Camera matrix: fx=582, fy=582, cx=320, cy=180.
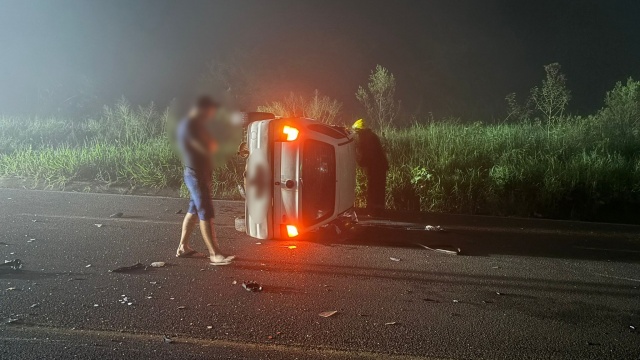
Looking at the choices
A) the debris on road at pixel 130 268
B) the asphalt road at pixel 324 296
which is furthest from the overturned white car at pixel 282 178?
the debris on road at pixel 130 268

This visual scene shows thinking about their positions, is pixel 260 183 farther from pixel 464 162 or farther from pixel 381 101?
pixel 381 101

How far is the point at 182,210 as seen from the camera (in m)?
9.98

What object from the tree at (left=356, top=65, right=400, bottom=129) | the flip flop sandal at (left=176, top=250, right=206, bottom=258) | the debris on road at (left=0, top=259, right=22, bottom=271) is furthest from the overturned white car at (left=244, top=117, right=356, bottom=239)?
the tree at (left=356, top=65, right=400, bottom=129)

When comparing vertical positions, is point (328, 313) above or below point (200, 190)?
below

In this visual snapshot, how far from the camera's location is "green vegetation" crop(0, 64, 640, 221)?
11.0 m

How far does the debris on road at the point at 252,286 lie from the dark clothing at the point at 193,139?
4.97 feet

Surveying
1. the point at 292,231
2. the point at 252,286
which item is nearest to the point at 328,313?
the point at 252,286

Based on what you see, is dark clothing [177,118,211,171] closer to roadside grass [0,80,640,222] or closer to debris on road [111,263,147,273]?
debris on road [111,263,147,273]

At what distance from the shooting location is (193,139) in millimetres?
6277

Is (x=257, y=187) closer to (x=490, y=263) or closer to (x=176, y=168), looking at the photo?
(x=490, y=263)

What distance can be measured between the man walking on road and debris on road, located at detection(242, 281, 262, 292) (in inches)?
33.7

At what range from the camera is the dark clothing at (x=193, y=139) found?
628 centimetres

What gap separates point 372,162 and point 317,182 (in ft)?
8.47

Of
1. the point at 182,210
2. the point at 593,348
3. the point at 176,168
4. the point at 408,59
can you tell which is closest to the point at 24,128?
the point at 176,168
